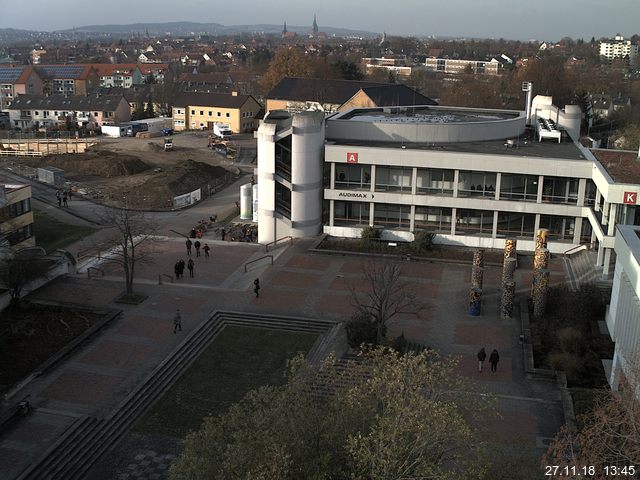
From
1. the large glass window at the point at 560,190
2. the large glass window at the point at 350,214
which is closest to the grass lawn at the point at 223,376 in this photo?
the large glass window at the point at 350,214

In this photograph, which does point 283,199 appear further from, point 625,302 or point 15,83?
point 15,83

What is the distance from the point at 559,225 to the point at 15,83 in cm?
11419

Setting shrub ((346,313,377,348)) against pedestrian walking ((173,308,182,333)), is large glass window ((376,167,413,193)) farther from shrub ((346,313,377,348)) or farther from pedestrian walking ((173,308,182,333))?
pedestrian walking ((173,308,182,333))

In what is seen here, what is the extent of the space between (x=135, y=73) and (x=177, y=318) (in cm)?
15186

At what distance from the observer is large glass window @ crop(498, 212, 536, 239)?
4406cm

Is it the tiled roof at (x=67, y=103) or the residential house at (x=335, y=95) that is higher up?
the residential house at (x=335, y=95)


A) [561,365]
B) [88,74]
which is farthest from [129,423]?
[88,74]

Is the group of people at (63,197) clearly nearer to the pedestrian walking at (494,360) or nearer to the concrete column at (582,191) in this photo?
the concrete column at (582,191)

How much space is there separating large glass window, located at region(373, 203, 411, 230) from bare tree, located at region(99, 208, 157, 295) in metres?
14.6

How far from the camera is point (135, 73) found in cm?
17088

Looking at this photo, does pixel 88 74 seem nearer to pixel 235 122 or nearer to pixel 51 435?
pixel 235 122

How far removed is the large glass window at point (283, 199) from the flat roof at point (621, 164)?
758 inches

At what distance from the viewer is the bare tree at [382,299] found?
2970 centimetres

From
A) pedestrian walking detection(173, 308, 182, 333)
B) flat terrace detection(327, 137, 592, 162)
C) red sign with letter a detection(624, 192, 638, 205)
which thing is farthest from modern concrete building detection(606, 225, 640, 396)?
flat terrace detection(327, 137, 592, 162)
